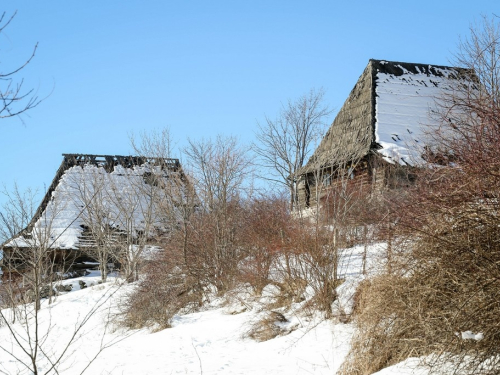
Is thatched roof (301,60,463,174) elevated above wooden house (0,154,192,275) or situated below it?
above

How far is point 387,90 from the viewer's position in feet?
74.4

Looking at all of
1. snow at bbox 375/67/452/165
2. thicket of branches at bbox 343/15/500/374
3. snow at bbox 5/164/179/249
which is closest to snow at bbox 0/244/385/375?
thicket of branches at bbox 343/15/500/374

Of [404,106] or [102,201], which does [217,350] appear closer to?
[404,106]

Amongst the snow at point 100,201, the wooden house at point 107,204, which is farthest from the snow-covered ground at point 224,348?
the snow at point 100,201

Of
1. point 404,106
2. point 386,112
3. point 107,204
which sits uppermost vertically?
point 404,106

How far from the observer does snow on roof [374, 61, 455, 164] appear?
19.3 metres

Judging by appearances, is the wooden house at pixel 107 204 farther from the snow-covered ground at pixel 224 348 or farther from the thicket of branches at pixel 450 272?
the thicket of branches at pixel 450 272

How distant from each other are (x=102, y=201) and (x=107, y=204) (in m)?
1.35

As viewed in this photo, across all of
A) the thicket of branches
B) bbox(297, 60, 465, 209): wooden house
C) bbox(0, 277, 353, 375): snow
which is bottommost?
bbox(0, 277, 353, 375): snow

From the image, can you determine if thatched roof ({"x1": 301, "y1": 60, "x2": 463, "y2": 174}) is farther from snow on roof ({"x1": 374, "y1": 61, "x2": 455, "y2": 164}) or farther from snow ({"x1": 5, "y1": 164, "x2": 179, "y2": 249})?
snow ({"x1": 5, "y1": 164, "x2": 179, "y2": 249})

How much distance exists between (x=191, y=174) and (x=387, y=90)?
899 cm

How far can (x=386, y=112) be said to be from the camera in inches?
845

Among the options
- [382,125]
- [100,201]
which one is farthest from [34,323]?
[382,125]

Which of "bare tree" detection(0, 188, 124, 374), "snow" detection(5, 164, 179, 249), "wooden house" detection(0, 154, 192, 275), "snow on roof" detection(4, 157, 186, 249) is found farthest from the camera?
"snow" detection(5, 164, 179, 249)
